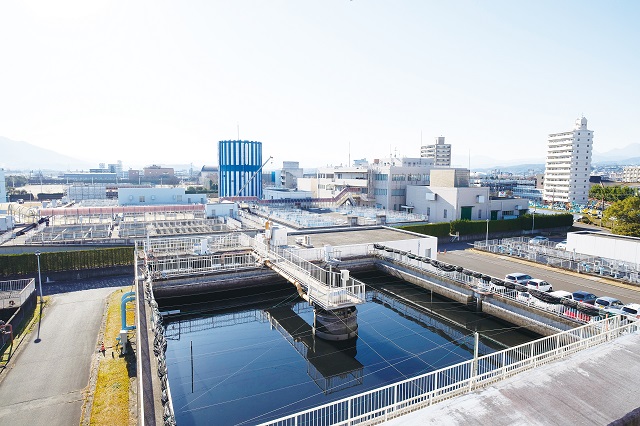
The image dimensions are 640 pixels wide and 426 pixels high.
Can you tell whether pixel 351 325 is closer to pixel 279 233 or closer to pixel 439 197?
pixel 279 233

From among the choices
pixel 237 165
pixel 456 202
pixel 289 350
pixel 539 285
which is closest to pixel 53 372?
pixel 289 350

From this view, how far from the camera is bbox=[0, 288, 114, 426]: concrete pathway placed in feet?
33.2

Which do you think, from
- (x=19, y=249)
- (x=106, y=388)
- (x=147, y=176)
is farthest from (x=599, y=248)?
(x=147, y=176)

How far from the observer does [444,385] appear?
1177cm

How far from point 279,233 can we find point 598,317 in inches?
575

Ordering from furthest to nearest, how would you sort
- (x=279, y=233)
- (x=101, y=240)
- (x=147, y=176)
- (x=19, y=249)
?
(x=147, y=176) → (x=101, y=240) → (x=19, y=249) → (x=279, y=233)

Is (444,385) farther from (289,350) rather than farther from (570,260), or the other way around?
(570,260)

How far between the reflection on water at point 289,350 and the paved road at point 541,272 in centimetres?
773

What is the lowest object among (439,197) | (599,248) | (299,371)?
(299,371)

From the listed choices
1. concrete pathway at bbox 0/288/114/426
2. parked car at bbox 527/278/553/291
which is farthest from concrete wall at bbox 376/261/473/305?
concrete pathway at bbox 0/288/114/426

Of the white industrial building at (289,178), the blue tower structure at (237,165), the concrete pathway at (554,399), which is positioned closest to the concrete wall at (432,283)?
the concrete pathway at (554,399)

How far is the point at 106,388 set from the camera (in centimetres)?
1112

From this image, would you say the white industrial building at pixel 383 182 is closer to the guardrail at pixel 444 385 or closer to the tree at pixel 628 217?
the tree at pixel 628 217

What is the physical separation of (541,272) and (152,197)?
3989 cm
